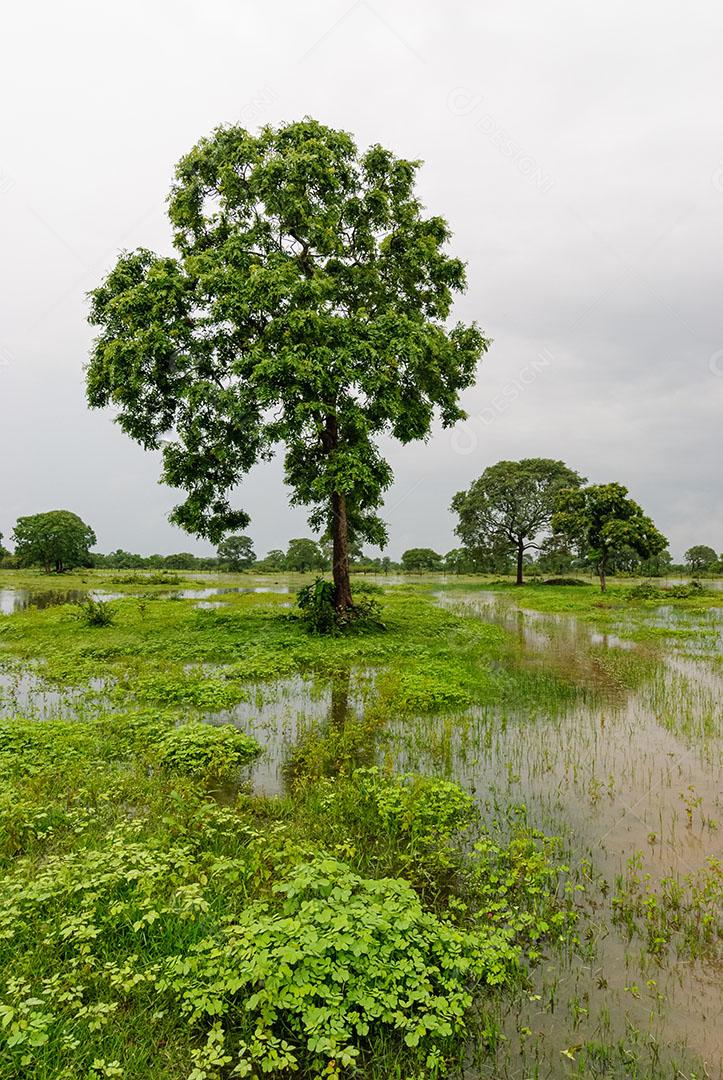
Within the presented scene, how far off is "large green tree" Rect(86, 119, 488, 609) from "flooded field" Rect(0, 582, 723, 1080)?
7.10 meters

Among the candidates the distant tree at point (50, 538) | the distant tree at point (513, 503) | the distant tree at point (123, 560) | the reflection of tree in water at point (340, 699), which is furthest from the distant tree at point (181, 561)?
the reflection of tree in water at point (340, 699)

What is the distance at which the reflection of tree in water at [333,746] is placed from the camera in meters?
8.33

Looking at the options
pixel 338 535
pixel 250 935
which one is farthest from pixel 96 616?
pixel 250 935

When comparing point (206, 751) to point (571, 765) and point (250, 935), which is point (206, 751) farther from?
point (571, 765)

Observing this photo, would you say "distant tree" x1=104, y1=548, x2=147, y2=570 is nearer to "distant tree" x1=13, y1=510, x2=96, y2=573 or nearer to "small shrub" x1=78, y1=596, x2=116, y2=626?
"distant tree" x1=13, y1=510, x2=96, y2=573

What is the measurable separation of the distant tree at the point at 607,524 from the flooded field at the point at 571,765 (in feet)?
77.0

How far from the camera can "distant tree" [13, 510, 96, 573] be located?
8394cm

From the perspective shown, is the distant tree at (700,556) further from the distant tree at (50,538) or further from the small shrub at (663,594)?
the distant tree at (50,538)

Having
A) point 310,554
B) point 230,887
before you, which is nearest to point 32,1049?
point 230,887

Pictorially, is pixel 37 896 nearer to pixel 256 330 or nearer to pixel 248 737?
pixel 248 737

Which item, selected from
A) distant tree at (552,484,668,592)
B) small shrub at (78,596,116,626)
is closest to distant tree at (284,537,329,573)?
distant tree at (552,484,668,592)

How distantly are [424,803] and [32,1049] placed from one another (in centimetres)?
443

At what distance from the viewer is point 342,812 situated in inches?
267

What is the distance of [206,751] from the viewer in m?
8.53
